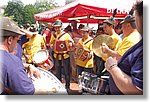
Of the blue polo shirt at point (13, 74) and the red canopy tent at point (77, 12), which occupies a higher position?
the red canopy tent at point (77, 12)

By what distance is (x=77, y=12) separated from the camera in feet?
11.3

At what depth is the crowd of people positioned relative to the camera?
343 centimetres

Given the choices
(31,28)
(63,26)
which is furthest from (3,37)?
(63,26)

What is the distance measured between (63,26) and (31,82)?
1.63ft

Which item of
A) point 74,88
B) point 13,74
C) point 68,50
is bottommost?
point 74,88

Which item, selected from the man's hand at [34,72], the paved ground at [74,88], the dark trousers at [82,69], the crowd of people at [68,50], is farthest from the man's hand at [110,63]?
the man's hand at [34,72]

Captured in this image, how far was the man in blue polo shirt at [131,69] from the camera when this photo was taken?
340cm

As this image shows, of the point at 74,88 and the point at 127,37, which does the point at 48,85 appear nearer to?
the point at 74,88

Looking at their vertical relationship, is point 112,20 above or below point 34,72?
above

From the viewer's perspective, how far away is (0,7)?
3.50 metres

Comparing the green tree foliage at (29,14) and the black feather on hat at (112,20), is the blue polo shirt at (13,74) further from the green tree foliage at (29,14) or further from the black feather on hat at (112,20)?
the black feather on hat at (112,20)

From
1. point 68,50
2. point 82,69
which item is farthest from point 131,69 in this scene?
point 68,50

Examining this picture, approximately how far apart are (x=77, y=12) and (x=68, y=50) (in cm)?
30

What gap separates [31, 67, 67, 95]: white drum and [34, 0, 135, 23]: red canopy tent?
1.37 feet
